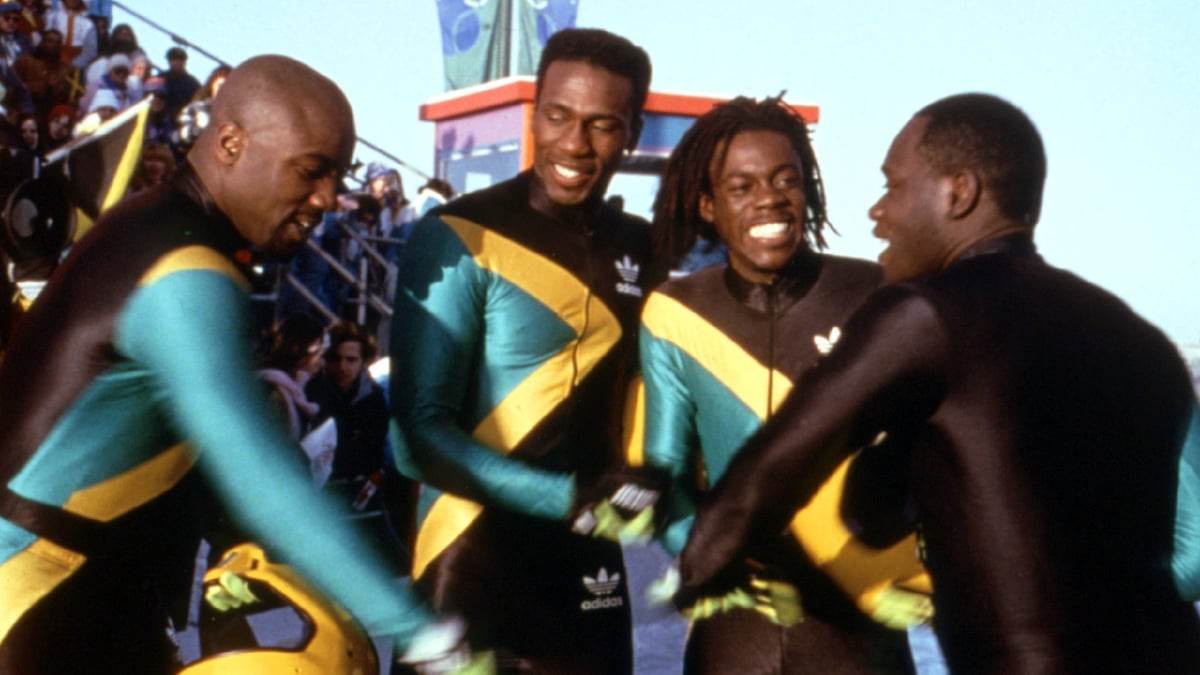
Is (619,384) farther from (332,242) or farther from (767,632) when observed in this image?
(332,242)

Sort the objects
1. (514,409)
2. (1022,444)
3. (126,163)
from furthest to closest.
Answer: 1. (126,163)
2. (514,409)
3. (1022,444)

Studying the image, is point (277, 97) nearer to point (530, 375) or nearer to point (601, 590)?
point (530, 375)

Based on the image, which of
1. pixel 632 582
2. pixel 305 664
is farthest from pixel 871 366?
pixel 632 582

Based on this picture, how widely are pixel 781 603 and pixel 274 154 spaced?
1.50m

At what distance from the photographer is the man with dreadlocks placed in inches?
131

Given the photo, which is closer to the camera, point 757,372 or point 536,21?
point 757,372

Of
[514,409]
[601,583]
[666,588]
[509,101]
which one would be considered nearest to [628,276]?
[514,409]

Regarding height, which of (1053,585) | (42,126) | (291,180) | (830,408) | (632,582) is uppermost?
(291,180)

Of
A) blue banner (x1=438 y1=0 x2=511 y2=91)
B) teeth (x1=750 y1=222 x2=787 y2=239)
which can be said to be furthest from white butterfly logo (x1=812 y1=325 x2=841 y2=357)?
blue banner (x1=438 y1=0 x2=511 y2=91)

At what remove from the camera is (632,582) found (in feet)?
29.6

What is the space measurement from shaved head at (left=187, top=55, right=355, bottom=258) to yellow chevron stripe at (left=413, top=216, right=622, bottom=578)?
766 mm

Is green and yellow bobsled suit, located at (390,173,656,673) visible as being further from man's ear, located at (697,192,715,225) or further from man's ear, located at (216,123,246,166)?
man's ear, located at (216,123,246,166)

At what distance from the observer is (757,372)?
3492 mm

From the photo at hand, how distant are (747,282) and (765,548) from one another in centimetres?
66
